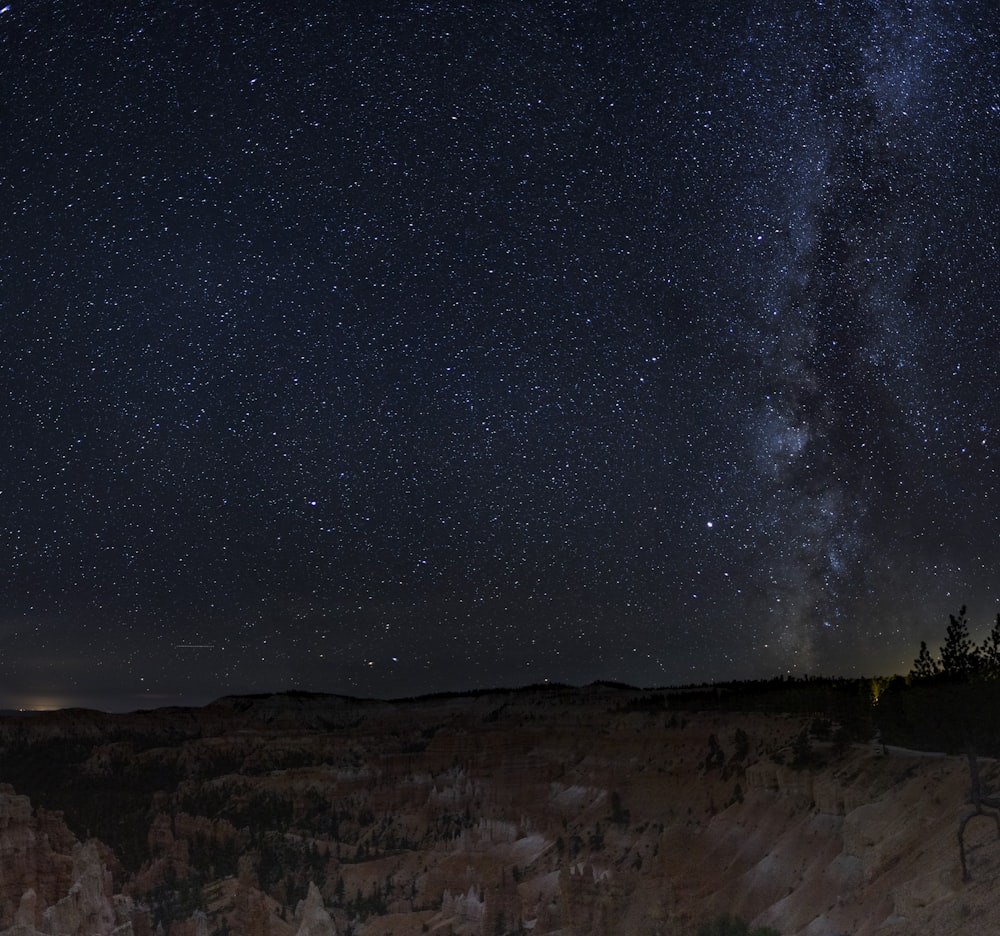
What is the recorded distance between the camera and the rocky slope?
93.0 feet

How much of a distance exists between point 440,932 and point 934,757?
954 inches

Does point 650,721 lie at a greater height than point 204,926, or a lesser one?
greater

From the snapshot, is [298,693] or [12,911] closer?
[12,911]

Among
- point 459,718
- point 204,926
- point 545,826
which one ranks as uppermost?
point 459,718

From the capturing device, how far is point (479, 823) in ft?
168

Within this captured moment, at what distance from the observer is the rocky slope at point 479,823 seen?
28344 millimetres

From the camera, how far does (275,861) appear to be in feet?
176

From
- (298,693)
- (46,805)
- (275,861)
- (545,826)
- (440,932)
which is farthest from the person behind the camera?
(298,693)

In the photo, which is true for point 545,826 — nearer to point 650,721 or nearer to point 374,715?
point 650,721

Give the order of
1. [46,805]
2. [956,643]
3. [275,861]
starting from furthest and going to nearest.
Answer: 1. [46,805]
2. [275,861]
3. [956,643]

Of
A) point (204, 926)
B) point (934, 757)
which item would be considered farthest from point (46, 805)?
point (934, 757)

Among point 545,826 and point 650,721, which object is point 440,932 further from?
point 650,721

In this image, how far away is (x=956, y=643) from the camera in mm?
37562

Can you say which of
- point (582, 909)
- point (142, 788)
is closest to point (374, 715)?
point (142, 788)
